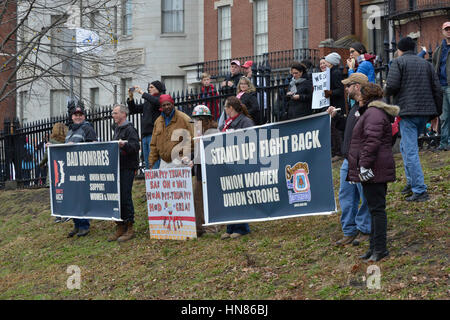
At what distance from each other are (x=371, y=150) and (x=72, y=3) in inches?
387

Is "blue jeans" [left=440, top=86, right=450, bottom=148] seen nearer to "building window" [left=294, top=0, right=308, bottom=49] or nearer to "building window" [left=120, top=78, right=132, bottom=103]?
"building window" [left=294, top=0, right=308, bottom=49]

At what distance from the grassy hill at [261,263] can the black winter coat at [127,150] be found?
1202mm

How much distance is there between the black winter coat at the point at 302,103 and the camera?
13.6m

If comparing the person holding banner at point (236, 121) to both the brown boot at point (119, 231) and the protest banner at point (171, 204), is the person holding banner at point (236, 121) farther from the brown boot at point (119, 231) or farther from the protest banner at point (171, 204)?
the brown boot at point (119, 231)

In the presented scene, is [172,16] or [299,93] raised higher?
[172,16]

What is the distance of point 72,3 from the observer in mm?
16188

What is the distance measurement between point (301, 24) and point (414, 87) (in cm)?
2098

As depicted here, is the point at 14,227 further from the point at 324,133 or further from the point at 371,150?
the point at 371,150

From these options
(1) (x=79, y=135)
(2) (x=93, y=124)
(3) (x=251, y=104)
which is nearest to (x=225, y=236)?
(3) (x=251, y=104)

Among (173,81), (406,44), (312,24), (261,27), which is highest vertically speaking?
(261,27)

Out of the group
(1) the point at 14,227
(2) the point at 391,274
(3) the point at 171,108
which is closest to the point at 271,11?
(1) the point at 14,227

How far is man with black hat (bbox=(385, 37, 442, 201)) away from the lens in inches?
400

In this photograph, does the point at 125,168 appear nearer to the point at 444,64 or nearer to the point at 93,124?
the point at 444,64

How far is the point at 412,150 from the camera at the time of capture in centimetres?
1008
